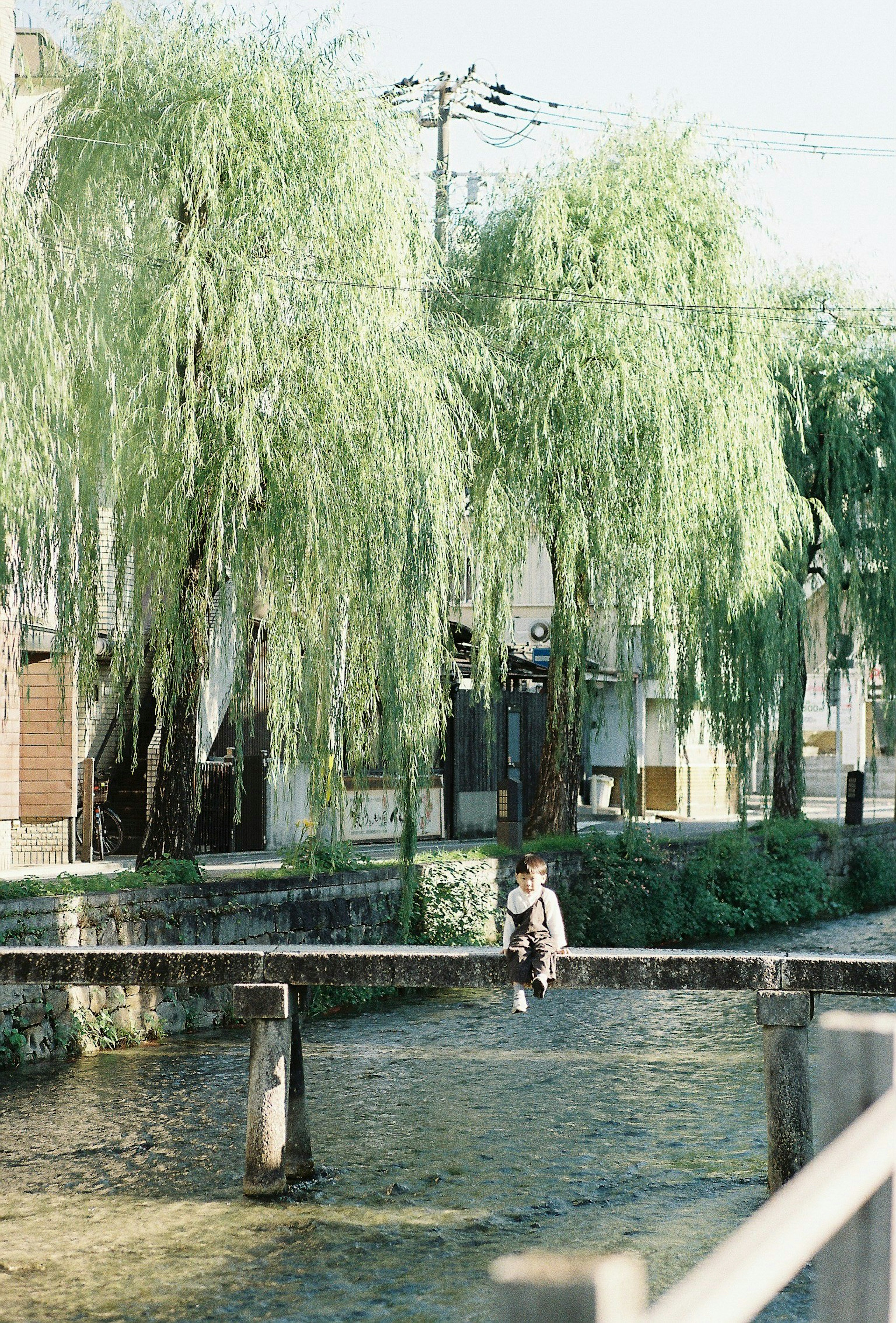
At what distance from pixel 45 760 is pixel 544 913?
1030cm

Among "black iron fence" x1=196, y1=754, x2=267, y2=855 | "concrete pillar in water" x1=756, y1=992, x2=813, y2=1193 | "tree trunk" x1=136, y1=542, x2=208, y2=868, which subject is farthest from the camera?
"black iron fence" x1=196, y1=754, x2=267, y2=855

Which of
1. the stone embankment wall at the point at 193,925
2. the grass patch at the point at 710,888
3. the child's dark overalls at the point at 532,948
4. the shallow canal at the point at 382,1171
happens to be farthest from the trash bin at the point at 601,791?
the child's dark overalls at the point at 532,948

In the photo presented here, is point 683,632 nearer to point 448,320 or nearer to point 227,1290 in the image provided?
point 448,320

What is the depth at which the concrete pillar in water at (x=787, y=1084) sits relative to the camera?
805 centimetres

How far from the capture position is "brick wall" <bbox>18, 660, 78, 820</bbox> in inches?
680

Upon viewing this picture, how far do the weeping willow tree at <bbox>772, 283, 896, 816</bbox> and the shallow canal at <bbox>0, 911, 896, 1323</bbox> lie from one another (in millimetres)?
8782

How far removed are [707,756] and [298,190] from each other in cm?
2381

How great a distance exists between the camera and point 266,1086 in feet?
27.4

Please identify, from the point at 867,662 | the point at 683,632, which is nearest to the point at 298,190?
the point at 683,632

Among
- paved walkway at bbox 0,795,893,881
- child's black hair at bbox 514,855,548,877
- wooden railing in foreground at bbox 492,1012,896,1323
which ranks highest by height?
wooden railing in foreground at bbox 492,1012,896,1323

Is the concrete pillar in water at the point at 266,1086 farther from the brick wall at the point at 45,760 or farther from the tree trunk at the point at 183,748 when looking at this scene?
the brick wall at the point at 45,760

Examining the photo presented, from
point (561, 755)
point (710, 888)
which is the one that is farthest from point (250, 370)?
point (710, 888)

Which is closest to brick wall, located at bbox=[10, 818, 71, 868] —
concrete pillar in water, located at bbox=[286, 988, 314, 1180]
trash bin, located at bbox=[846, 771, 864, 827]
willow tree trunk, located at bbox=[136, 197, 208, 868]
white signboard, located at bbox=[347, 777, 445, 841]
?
white signboard, located at bbox=[347, 777, 445, 841]

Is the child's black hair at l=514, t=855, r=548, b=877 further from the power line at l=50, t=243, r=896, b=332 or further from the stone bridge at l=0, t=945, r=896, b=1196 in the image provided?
the power line at l=50, t=243, r=896, b=332
